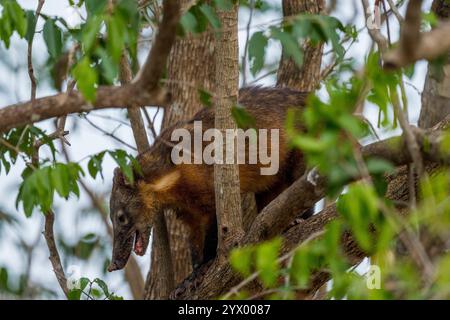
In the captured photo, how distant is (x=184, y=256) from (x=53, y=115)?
375 centimetres

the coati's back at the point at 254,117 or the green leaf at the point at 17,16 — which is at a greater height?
the green leaf at the point at 17,16

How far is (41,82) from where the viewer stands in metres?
9.41

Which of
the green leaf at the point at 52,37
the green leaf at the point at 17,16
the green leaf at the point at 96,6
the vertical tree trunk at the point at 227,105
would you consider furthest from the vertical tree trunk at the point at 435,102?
the green leaf at the point at 17,16

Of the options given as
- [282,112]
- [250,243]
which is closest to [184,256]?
[282,112]

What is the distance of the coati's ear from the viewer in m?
7.42

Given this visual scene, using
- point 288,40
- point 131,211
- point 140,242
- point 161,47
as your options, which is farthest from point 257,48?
point 140,242

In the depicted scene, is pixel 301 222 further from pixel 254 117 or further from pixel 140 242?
pixel 140 242

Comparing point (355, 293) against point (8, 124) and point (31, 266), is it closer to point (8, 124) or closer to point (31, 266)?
point (8, 124)

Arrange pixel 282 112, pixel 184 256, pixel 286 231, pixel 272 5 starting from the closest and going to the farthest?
pixel 286 231
pixel 282 112
pixel 184 256
pixel 272 5

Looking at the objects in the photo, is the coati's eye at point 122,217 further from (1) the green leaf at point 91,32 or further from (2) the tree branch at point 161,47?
(1) the green leaf at point 91,32

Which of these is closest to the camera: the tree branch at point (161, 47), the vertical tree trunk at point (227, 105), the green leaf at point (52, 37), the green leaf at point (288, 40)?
the tree branch at point (161, 47)

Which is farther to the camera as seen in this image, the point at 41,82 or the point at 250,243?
the point at 41,82

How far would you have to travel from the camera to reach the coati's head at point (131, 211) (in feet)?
24.3

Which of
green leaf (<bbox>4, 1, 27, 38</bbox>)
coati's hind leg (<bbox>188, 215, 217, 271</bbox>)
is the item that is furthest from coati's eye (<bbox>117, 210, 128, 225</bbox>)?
green leaf (<bbox>4, 1, 27, 38</bbox>)
